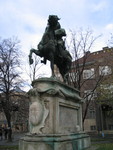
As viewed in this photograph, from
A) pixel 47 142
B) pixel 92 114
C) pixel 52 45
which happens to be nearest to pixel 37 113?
pixel 47 142

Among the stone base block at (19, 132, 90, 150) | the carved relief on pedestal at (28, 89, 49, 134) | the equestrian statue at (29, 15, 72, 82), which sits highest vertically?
the equestrian statue at (29, 15, 72, 82)

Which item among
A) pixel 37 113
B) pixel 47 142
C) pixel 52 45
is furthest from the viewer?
pixel 52 45

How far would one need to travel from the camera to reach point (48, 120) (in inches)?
295

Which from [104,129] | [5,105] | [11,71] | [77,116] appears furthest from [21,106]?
[104,129]

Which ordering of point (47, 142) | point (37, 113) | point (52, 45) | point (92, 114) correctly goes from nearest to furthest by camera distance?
point (47, 142), point (37, 113), point (52, 45), point (92, 114)

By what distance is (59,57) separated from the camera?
9602 mm

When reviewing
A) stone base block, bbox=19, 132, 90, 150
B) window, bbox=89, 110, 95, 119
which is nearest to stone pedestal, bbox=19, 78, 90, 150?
stone base block, bbox=19, 132, 90, 150

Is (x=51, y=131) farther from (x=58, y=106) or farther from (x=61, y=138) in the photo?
(x=58, y=106)

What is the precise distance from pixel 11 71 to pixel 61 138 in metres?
17.3

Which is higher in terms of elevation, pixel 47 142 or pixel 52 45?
pixel 52 45

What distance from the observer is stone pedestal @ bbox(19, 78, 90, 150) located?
23.4 ft

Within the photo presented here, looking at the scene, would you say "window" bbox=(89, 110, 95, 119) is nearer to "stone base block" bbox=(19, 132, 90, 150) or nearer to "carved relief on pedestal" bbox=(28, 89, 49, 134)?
"stone base block" bbox=(19, 132, 90, 150)

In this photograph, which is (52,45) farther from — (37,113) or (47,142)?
(47,142)

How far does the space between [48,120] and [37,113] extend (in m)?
0.47
